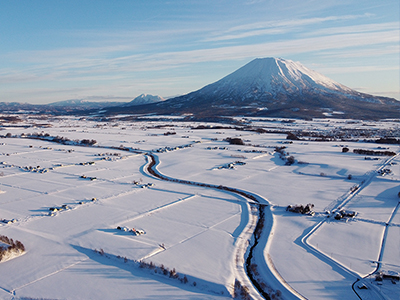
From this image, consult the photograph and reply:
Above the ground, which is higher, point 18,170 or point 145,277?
point 18,170

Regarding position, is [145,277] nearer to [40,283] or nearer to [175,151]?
[40,283]

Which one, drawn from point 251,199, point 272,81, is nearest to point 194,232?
point 251,199

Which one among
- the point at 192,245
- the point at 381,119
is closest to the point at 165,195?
the point at 192,245

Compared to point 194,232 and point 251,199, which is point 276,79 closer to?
point 251,199

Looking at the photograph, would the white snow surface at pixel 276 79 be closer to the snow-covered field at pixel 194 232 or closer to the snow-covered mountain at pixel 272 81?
the snow-covered mountain at pixel 272 81

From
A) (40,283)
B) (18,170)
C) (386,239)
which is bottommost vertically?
(386,239)

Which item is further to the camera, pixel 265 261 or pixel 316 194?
pixel 316 194
